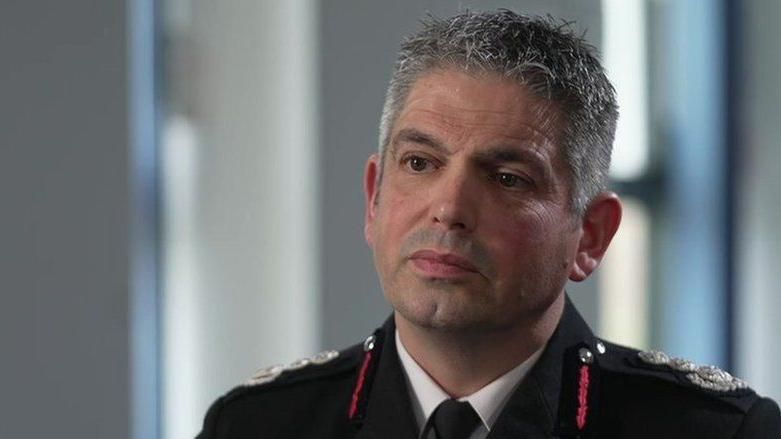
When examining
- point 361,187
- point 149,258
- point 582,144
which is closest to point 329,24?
point 361,187

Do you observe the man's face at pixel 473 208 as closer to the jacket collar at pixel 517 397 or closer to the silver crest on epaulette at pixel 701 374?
the jacket collar at pixel 517 397

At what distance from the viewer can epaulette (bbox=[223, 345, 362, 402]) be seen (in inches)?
72.8

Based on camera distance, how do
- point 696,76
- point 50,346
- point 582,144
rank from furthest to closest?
point 696,76 < point 50,346 < point 582,144

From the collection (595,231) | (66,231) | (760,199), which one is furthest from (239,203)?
(595,231)

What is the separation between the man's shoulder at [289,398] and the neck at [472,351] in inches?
5.7

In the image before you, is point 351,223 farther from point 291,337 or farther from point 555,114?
point 555,114

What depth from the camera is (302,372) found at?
73.5 inches

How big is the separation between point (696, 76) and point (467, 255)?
2.13m

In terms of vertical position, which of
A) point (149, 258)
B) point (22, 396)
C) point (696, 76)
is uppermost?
point (696, 76)

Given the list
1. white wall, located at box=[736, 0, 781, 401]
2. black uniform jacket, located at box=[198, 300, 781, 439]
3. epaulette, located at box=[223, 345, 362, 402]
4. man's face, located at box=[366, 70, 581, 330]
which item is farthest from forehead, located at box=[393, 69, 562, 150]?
white wall, located at box=[736, 0, 781, 401]

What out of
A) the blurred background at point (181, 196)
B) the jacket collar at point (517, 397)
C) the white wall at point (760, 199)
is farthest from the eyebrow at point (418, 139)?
the white wall at point (760, 199)

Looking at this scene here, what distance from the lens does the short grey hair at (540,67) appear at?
5.44 feet

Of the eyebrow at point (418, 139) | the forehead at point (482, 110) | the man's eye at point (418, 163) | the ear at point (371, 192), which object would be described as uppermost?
the forehead at point (482, 110)

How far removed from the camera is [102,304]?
3.09m
